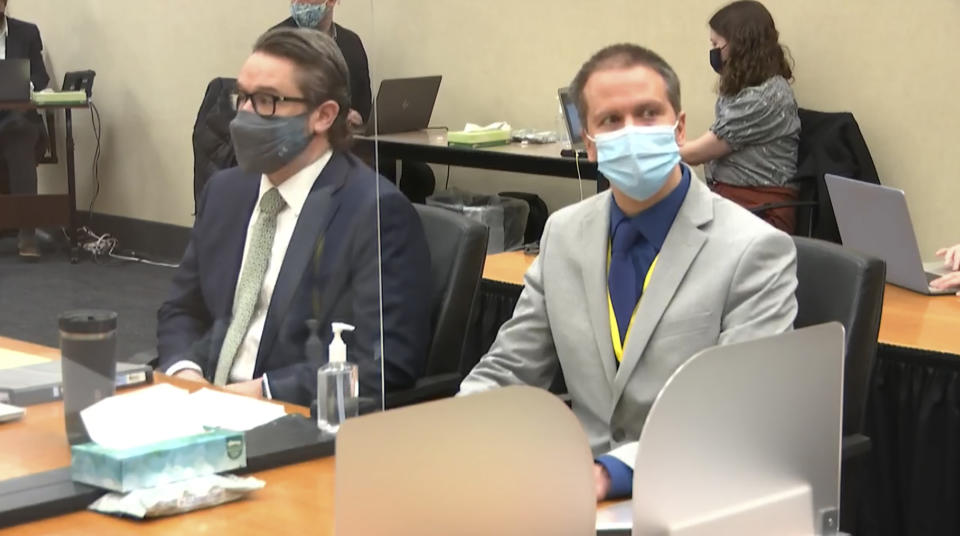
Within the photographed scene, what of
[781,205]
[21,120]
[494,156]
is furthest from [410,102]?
[21,120]

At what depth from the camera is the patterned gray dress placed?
16.8ft

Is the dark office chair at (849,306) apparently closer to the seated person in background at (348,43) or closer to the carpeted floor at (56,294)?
the seated person in background at (348,43)

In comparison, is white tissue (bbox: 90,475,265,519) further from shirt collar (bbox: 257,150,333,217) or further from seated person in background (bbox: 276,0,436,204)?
seated person in background (bbox: 276,0,436,204)

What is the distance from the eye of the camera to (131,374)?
197 centimetres

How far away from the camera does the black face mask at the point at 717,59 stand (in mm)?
5305

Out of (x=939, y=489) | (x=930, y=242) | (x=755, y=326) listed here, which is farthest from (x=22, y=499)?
(x=930, y=242)

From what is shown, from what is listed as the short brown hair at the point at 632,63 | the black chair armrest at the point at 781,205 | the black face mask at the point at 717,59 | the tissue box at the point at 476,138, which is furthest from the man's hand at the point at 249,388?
the tissue box at the point at 476,138

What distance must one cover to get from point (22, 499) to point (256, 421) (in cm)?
39

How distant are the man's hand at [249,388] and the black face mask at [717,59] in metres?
3.62

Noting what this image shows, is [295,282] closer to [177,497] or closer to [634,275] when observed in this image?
[177,497]

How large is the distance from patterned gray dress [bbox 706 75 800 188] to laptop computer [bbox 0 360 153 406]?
363cm

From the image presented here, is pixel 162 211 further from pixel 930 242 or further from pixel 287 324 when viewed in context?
pixel 930 242

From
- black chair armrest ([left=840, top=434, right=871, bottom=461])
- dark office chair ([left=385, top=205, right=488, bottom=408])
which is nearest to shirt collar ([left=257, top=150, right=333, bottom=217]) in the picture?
dark office chair ([left=385, top=205, right=488, bottom=408])

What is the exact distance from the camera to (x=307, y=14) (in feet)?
6.40
